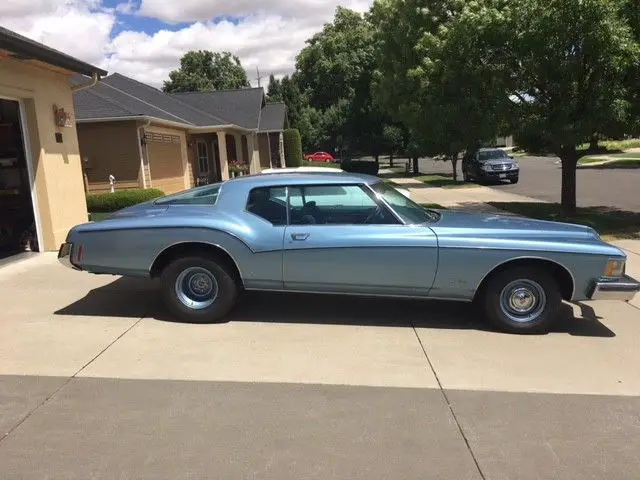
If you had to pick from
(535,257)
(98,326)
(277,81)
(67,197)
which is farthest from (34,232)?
(277,81)

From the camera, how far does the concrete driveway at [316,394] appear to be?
3312 millimetres

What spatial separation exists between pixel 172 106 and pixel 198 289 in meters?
19.5

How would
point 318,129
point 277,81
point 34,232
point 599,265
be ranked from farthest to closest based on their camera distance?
1. point 277,81
2. point 318,129
3. point 34,232
4. point 599,265

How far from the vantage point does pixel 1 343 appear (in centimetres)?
525

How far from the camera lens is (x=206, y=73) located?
80.2 meters

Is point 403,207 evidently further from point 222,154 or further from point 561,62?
point 222,154

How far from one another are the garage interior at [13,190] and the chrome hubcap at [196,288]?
5148 mm

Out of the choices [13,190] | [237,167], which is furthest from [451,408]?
[237,167]

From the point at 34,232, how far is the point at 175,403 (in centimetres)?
699

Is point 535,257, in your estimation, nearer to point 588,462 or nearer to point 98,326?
point 588,462

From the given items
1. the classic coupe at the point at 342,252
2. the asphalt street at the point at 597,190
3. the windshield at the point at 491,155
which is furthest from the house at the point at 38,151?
the windshield at the point at 491,155

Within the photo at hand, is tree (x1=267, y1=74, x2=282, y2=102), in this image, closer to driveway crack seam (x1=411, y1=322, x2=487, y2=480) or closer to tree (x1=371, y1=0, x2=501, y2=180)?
tree (x1=371, y1=0, x2=501, y2=180)

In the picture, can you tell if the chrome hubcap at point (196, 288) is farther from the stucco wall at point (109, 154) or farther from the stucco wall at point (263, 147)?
the stucco wall at point (263, 147)

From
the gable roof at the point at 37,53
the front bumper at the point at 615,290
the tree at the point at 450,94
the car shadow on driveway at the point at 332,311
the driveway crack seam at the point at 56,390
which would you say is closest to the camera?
the driveway crack seam at the point at 56,390
